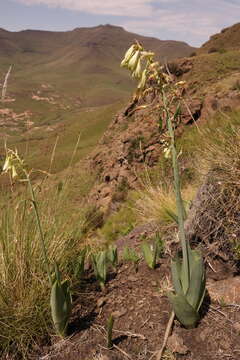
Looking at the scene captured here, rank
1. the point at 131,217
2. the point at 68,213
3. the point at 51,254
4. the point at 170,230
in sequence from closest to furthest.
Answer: the point at 51,254 → the point at 68,213 → the point at 170,230 → the point at 131,217

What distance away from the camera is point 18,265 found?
2.79m

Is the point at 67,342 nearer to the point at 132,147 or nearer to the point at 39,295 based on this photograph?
the point at 39,295

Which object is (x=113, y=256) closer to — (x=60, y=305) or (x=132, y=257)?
(x=132, y=257)

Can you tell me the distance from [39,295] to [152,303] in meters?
0.85

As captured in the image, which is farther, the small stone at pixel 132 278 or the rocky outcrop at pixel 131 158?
the rocky outcrop at pixel 131 158

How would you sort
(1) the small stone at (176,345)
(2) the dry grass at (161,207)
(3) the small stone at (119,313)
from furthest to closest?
(2) the dry grass at (161,207), (3) the small stone at (119,313), (1) the small stone at (176,345)

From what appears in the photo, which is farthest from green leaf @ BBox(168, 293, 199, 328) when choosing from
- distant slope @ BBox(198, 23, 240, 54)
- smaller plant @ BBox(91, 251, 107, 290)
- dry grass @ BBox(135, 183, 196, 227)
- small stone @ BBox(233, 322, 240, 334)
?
distant slope @ BBox(198, 23, 240, 54)

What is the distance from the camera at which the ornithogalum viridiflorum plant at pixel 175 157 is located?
210 cm

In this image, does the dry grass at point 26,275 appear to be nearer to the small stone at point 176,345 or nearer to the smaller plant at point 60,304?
the smaller plant at point 60,304

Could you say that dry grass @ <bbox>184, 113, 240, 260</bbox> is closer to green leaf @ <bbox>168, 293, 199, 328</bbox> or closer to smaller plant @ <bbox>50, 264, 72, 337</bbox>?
green leaf @ <bbox>168, 293, 199, 328</bbox>

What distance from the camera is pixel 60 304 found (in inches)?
97.2

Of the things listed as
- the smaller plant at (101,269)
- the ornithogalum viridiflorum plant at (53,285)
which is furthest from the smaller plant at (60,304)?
the smaller plant at (101,269)

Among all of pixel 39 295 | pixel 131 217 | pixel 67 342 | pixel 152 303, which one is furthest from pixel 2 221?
pixel 131 217

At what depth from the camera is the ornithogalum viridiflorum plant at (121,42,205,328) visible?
82.7 inches
